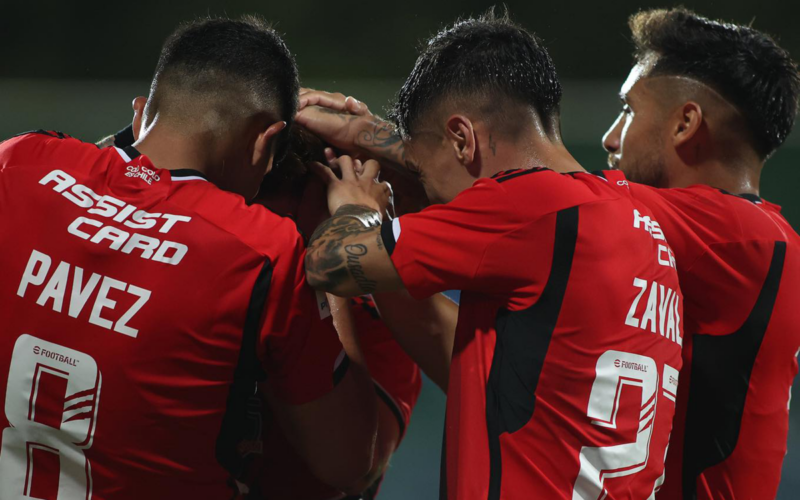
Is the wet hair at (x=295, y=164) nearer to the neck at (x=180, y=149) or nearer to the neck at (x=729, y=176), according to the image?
the neck at (x=180, y=149)

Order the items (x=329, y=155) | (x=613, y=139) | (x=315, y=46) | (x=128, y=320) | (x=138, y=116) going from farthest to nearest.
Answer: (x=315, y=46), (x=613, y=139), (x=329, y=155), (x=138, y=116), (x=128, y=320)

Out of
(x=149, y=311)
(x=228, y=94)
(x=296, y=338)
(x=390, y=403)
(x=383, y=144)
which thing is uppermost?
(x=228, y=94)

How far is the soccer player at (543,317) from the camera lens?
150 centimetres

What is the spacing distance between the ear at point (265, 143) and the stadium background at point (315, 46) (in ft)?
18.6

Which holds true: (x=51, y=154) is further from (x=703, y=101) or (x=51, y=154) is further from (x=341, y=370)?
(x=703, y=101)

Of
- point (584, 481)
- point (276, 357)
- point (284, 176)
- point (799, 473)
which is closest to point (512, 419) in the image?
point (584, 481)

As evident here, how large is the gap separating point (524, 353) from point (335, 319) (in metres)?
0.56

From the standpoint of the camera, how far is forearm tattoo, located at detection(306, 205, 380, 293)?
5.05 feet

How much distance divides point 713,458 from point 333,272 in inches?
41.9

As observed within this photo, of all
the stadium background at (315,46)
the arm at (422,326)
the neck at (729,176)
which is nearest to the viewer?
the arm at (422,326)

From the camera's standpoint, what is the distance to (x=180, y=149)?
1624mm

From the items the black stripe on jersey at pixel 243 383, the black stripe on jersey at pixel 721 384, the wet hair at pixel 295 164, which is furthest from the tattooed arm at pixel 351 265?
the black stripe on jersey at pixel 721 384

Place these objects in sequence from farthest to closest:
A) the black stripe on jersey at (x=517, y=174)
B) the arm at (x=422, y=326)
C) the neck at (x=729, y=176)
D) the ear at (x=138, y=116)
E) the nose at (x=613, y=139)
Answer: the nose at (x=613, y=139)
the neck at (x=729, y=176)
the arm at (x=422, y=326)
the ear at (x=138, y=116)
the black stripe on jersey at (x=517, y=174)

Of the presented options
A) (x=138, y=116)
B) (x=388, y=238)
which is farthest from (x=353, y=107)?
(x=388, y=238)
